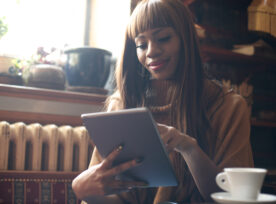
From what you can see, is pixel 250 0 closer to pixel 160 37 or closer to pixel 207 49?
pixel 207 49

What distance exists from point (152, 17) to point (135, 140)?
53 cm

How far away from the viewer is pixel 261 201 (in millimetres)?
631

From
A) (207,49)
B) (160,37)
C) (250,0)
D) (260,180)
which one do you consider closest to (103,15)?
(207,49)

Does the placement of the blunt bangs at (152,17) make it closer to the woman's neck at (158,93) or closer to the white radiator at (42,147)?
the woman's neck at (158,93)

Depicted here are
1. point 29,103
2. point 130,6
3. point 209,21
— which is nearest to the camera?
point 29,103

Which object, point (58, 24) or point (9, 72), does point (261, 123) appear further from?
point (9, 72)

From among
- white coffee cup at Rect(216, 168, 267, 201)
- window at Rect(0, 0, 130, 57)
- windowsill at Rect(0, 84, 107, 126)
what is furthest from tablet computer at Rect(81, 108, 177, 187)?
window at Rect(0, 0, 130, 57)

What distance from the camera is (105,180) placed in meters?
1.04

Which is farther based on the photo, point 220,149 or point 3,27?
point 3,27

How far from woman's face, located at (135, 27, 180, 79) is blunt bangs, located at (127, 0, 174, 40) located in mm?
16

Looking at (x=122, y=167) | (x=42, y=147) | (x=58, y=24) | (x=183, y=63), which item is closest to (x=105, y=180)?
(x=122, y=167)

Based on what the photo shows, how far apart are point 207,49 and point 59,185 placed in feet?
3.99

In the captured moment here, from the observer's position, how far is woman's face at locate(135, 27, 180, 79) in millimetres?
1252

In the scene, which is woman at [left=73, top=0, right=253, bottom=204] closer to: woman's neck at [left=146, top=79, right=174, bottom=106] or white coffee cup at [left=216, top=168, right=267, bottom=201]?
woman's neck at [left=146, top=79, right=174, bottom=106]
